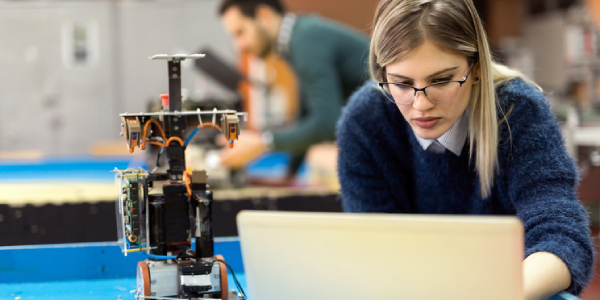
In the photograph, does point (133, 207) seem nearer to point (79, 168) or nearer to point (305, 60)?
point (305, 60)

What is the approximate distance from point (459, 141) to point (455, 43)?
0.26m

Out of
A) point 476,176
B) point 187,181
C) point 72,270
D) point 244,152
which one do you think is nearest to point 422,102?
point 476,176

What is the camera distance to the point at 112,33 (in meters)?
5.77

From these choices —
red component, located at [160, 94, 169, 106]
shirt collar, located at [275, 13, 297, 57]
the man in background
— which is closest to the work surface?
red component, located at [160, 94, 169, 106]

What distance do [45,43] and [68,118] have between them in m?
0.77

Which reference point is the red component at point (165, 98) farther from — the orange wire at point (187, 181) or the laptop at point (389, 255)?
the laptop at point (389, 255)

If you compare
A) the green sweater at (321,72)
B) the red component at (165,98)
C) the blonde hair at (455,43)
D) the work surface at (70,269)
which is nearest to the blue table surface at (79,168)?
the green sweater at (321,72)

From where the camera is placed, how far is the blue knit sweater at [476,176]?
89 cm

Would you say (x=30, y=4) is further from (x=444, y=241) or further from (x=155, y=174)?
(x=444, y=241)

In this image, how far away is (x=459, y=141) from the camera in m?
1.12

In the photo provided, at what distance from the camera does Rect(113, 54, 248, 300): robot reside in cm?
91

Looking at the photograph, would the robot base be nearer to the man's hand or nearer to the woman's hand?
the woman's hand

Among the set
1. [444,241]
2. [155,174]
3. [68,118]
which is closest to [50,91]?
[68,118]

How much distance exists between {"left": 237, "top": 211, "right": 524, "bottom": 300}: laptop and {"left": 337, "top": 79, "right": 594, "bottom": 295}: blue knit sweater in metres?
0.33
